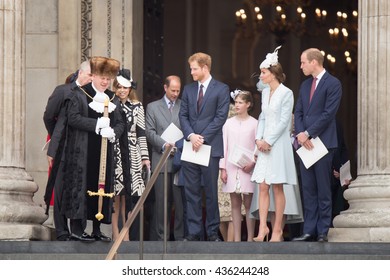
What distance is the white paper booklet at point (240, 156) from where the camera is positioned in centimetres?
2066

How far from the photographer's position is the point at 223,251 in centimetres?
1859

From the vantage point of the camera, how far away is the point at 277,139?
19.9 meters

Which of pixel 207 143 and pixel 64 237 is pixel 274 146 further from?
pixel 64 237

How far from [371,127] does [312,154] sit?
0.88 metres

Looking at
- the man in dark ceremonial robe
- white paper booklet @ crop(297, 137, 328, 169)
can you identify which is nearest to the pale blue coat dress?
white paper booklet @ crop(297, 137, 328, 169)

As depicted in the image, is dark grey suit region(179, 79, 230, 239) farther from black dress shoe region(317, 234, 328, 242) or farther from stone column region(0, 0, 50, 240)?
stone column region(0, 0, 50, 240)

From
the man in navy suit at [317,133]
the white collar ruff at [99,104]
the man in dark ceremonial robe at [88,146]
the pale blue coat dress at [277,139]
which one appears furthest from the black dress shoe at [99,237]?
the man in navy suit at [317,133]

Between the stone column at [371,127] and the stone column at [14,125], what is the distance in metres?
3.50

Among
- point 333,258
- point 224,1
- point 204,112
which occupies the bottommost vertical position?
point 333,258

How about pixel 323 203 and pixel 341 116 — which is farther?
pixel 341 116

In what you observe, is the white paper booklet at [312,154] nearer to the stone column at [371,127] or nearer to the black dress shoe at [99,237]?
the stone column at [371,127]

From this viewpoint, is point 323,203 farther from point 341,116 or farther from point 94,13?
point 341,116

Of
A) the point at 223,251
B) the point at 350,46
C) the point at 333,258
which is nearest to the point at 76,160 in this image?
the point at 223,251

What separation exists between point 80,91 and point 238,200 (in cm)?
247
